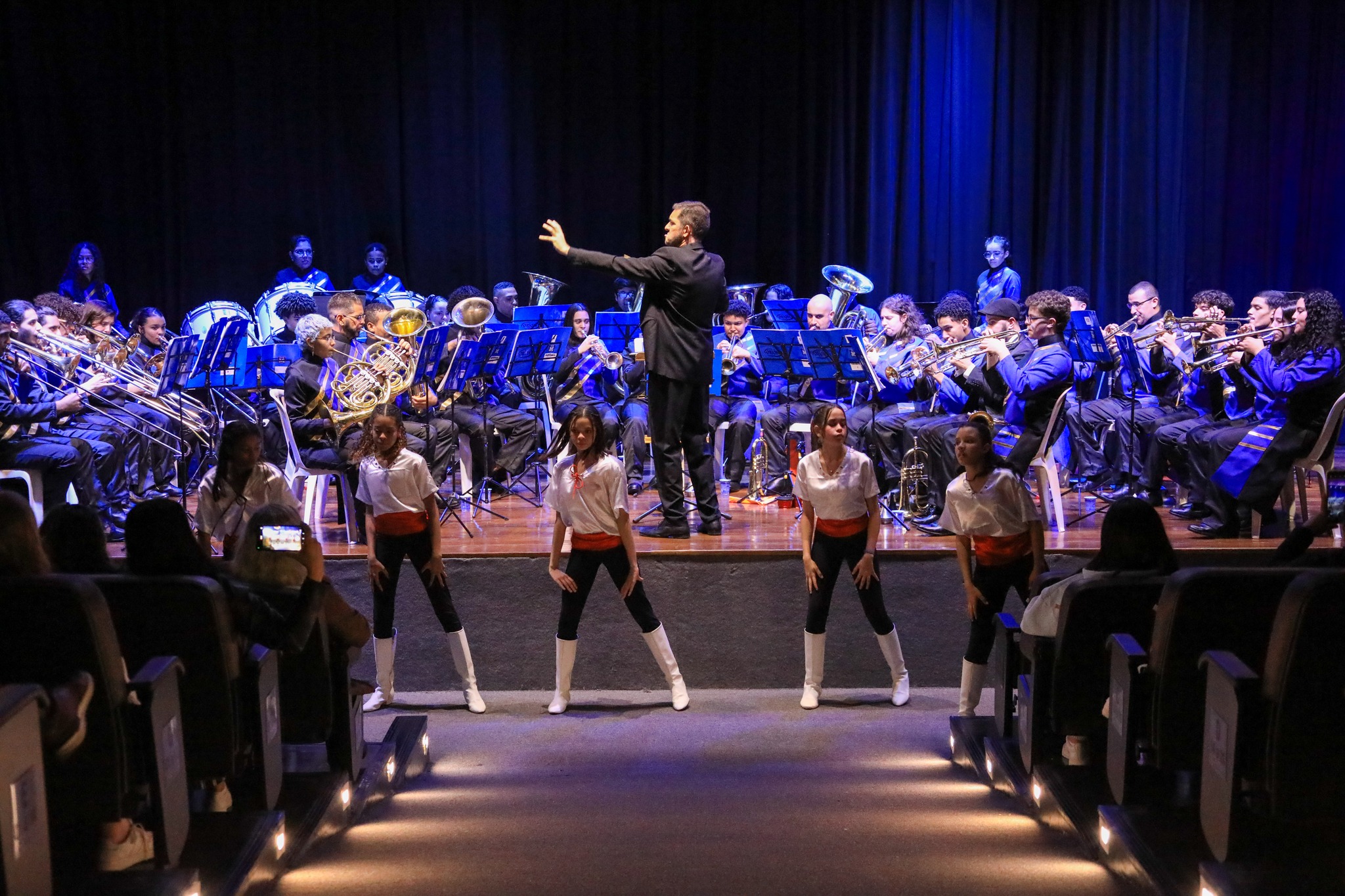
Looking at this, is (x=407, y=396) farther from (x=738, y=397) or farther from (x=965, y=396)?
(x=965, y=396)

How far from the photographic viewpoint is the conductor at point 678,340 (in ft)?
19.6

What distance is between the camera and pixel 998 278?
11.1 metres

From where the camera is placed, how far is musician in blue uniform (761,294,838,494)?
7.98m

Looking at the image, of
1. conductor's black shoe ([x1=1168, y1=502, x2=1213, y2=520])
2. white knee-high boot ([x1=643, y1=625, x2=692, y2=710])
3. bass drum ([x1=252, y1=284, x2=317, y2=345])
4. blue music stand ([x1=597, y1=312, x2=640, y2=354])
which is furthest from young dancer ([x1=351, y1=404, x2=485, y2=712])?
bass drum ([x1=252, y1=284, x2=317, y2=345])

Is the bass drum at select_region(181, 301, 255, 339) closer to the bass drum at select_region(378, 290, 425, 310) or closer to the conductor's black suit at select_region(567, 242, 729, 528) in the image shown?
the bass drum at select_region(378, 290, 425, 310)

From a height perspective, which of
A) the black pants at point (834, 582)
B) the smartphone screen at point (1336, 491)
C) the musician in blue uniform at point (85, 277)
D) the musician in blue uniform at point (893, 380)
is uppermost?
the musician in blue uniform at point (85, 277)

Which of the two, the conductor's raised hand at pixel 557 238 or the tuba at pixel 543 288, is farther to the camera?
the tuba at pixel 543 288

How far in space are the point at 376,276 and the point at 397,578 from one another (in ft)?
23.4

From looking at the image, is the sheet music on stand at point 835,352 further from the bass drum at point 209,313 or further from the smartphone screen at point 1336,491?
the bass drum at point 209,313

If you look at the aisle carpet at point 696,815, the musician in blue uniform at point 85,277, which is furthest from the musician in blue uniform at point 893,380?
the musician in blue uniform at point 85,277

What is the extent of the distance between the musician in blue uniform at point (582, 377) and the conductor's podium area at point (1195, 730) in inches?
196

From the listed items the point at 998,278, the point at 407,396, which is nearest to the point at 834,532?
the point at 407,396

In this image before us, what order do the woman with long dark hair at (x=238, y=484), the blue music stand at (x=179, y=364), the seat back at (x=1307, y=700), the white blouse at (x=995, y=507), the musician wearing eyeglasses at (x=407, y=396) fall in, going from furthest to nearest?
the musician wearing eyeglasses at (x=407, y=396), the blue music stand at (x=179, y=364), the woman with long dark hair at (x=238, y=484), the white blouse at (x=995, y=507), the seat back at (x=1307, y=700)

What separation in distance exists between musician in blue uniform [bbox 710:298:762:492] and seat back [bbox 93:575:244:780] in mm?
5455
